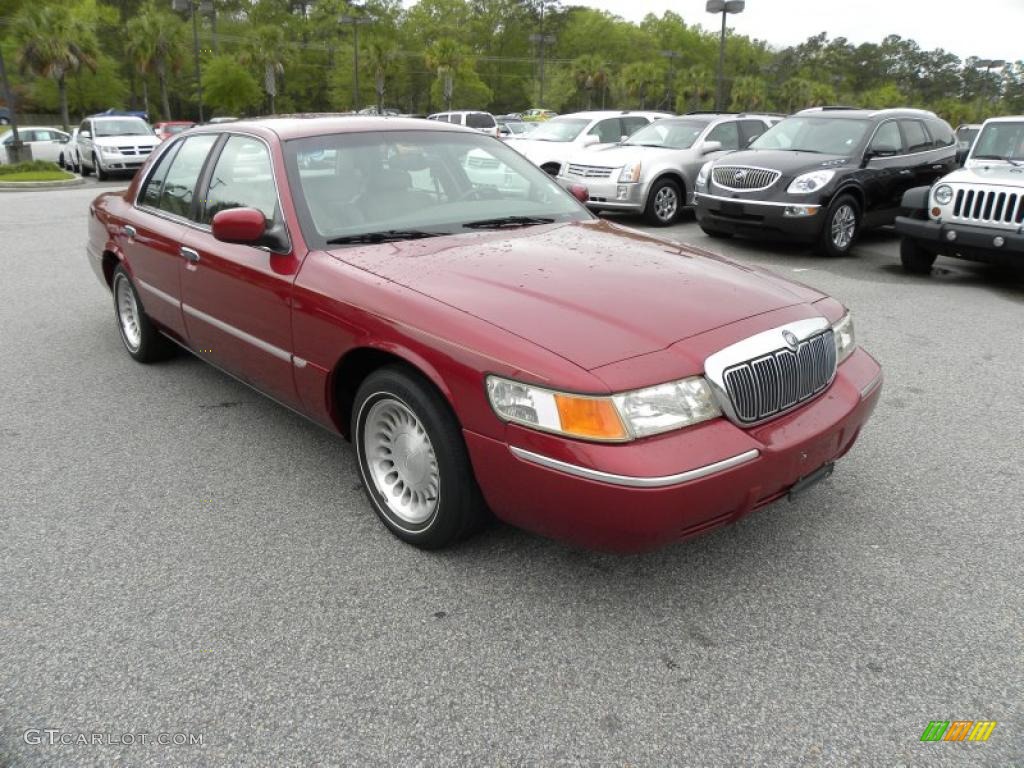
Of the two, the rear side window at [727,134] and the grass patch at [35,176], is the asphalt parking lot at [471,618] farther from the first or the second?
the grass patch at [35,176]

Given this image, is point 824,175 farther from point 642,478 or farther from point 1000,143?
point 642,478

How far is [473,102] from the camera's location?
7481 cm

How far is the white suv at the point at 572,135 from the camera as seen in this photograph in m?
14.1

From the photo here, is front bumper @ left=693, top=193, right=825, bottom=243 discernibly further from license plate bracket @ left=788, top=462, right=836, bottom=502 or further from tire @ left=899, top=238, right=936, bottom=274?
license plate bracket @ left=788, top=462, right=836, bottom=502

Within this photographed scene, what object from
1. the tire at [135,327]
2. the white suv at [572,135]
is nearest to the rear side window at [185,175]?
the tire at [135,327]

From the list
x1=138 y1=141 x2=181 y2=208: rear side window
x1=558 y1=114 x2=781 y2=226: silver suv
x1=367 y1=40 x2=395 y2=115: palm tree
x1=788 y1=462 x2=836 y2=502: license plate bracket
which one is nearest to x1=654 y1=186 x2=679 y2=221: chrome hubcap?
x1=558 y1=114 x2=781 y2=226: silver suv

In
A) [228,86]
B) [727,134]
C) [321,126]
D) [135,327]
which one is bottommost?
[135,327]

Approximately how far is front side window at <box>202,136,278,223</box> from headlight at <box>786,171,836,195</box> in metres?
7.12

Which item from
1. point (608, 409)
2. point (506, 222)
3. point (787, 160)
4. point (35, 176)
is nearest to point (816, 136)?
point (787, 160)

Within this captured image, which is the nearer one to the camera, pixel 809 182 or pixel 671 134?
pixel 809 182

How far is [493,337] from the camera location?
2654 millimetres

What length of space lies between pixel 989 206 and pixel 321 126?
6.75 meters

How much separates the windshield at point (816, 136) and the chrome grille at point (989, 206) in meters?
2.20

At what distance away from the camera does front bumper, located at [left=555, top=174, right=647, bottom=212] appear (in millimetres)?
11883
